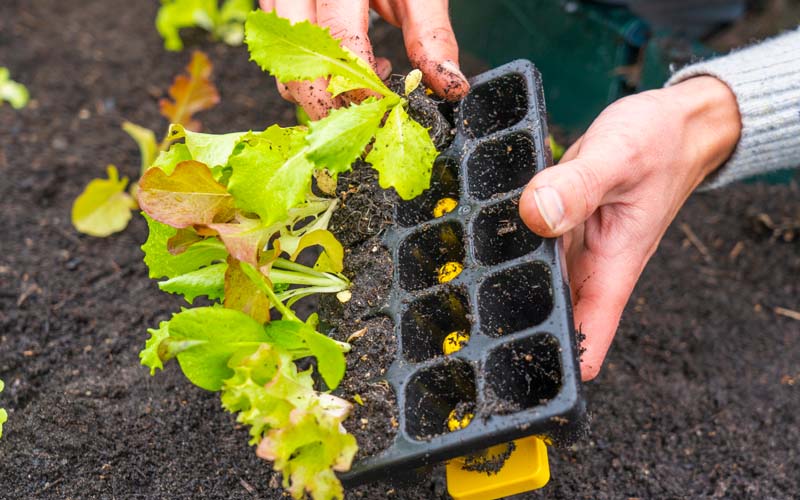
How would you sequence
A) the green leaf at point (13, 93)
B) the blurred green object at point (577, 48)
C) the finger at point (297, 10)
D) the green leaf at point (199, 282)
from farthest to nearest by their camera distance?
the green leaf at point (13, 93) < the blurred green object at point (577, 48) < the finger at point (297, 10) < the green leaf at point (199, 282)

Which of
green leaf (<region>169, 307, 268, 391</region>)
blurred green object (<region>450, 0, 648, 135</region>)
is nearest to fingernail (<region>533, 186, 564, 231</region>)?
green leaf (<region>169, 307, 268, 391</region>)

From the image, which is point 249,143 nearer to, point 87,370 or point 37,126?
point 87,370

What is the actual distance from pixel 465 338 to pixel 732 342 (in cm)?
90

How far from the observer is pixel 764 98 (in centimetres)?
144

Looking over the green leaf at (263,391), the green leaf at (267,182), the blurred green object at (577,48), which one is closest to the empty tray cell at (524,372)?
the green leaf at (263,391)

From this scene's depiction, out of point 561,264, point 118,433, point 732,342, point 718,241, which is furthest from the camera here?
point 718,241

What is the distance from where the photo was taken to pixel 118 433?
4.32 ft

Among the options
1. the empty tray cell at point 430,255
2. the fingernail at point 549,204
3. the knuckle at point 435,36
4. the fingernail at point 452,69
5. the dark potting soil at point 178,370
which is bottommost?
the dark potting soil at point 178,370

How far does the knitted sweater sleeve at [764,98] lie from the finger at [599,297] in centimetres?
41

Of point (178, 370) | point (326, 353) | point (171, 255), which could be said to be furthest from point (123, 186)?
point (326, 353)

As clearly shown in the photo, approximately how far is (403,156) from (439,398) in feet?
1.26

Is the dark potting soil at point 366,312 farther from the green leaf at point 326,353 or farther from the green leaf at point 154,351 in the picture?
the green leaf at point 154,351

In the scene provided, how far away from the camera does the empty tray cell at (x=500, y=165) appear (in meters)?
1.22

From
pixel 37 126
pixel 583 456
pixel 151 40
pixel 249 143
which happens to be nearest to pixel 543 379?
pixel 583 456
